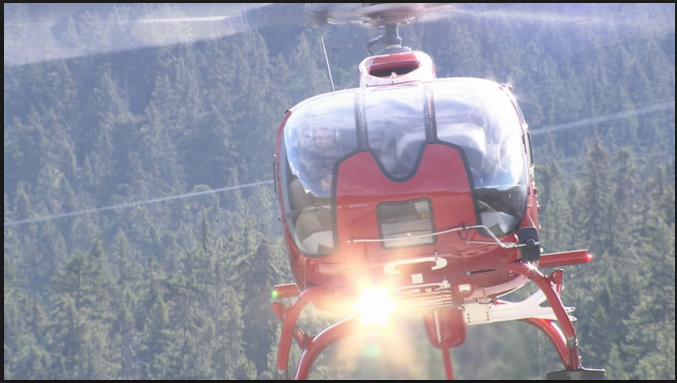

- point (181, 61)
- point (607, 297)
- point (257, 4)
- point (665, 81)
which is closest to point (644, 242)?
point (607, 297)

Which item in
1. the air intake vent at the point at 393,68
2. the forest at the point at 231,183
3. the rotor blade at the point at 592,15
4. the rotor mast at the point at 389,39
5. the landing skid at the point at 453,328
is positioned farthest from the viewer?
the rotor blade at the point at 592,15

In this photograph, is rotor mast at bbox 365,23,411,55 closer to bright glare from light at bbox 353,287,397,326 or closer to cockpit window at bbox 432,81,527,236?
cockpit window at bbox 432,81,527,236

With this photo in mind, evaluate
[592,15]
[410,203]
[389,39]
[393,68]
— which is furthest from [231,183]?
[410,203]

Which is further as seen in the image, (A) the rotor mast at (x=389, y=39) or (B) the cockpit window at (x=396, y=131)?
(A) the rotor mast at (x=389, y=39)

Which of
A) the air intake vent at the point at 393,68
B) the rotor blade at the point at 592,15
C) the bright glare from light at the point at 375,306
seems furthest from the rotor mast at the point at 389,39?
the rotor blade at the point at 592,15

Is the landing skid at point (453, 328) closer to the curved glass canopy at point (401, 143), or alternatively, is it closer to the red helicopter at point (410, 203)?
the red helicopter at point (410, 203)

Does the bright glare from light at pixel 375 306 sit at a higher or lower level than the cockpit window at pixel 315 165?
lower
